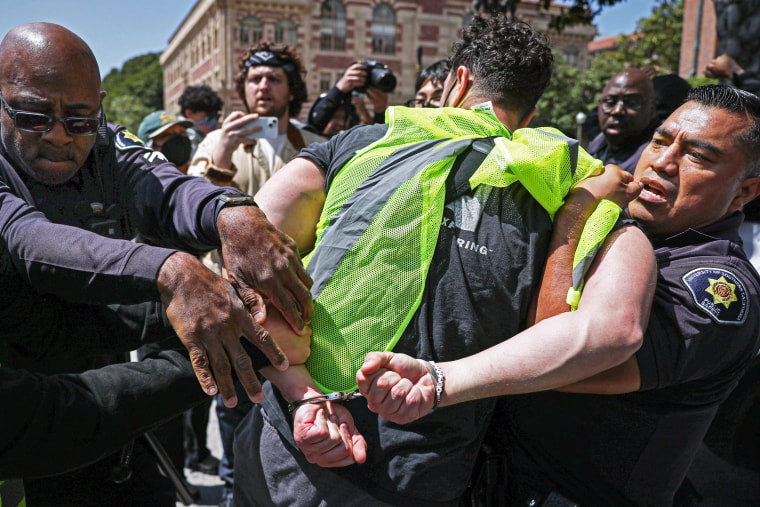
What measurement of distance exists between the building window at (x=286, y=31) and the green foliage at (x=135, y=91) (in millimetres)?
9514

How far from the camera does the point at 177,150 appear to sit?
3.88m

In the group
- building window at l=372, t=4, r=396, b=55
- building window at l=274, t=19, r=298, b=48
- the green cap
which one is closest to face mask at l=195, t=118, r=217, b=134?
the green cap

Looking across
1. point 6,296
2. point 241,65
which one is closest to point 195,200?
point 6,296

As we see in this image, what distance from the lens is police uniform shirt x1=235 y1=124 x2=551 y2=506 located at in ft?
4.76

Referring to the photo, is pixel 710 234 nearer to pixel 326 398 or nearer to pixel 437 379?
pixel 437 379

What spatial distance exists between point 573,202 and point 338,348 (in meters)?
0.69

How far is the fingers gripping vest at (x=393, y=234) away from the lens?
4.70 feet

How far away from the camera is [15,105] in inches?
65.5

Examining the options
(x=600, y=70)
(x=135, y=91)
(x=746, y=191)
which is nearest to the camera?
(x=746, y=191)

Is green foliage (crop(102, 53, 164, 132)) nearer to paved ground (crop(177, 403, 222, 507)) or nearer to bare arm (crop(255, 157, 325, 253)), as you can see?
paved ground (crop(177, 403, 222, 507))

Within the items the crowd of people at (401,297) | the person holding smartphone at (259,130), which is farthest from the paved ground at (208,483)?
the person holding smartphone at (259,130)

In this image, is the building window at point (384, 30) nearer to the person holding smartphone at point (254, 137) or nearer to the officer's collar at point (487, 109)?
the person holding smartphone at point (254, 137)

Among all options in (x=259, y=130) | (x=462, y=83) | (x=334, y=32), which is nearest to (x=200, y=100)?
(x=259, y=130)

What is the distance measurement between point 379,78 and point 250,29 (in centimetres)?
3130
